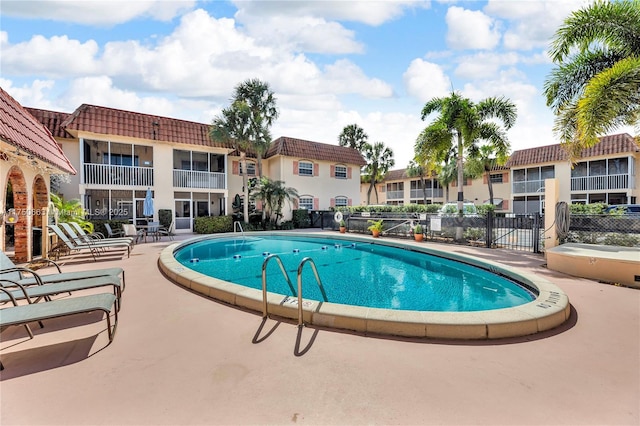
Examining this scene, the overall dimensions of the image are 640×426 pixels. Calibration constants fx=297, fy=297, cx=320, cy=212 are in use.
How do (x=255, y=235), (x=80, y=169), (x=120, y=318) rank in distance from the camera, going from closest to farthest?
(x=120, y=318) < (x=80, y=169) < (x=255, y=235)

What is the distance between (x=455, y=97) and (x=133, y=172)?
1742 centimetres

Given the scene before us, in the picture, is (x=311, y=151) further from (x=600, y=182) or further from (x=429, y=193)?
(x=600, y=182)

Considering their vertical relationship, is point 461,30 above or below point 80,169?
above

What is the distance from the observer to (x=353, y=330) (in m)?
3.72

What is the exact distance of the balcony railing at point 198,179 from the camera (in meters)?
18.2

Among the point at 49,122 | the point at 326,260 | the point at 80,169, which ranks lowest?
the point at 326,260

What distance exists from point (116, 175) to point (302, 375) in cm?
1797

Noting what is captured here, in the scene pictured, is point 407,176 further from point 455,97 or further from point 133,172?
point 133,172

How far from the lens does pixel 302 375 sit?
2.75 metres

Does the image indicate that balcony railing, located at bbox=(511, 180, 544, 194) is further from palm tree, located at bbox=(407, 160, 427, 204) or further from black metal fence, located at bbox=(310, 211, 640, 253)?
black metal fence, located at bbox=(310, 211, 640, 253)

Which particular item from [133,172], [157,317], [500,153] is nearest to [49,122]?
[133,172]

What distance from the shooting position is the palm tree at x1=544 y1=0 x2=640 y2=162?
8.02 meters

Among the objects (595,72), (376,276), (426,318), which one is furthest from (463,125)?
(426,318)

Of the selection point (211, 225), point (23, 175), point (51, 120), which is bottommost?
point (211, 225)
